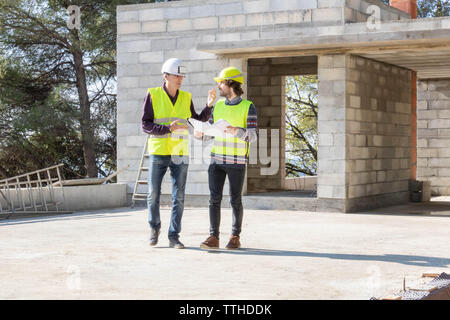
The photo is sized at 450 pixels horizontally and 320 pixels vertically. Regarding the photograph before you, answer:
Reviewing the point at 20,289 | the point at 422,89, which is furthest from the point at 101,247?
the point at 422,89

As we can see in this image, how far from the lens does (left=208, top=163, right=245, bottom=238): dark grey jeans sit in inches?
305

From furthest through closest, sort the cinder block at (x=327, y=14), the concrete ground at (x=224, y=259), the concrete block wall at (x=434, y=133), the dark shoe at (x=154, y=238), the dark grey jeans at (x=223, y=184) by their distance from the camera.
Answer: the concrete block wall at (x=434, y=133) → the cinder block at (x=327, y=14) → the dark shoe at (x=154, y=238) → the dark grey jeans at (x=223, y=184) → the concrete ground at (x=224, y=259)

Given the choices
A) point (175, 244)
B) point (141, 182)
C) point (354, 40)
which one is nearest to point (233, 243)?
point (175, 244)

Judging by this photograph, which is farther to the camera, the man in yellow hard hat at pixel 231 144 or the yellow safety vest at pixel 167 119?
the yellow safety vest at pixel 167 119

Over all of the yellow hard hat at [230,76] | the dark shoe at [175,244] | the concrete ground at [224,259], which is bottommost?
the concrete ground at [224,259]

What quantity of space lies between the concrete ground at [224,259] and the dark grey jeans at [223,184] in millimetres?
339

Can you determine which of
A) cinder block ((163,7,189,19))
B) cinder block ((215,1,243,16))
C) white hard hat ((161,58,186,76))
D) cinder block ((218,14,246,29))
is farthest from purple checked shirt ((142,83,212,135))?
cinder block ((163,7,189,19))

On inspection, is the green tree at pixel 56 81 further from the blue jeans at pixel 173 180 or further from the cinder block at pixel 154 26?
the blue jeans at pixel 173 180

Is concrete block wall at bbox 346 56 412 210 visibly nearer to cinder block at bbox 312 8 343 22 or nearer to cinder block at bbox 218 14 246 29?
cinder block at bbox 312 8 343 22

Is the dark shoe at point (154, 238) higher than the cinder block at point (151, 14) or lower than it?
lower

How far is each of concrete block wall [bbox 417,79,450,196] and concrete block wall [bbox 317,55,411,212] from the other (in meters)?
3.08

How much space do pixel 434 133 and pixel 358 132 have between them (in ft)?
18.0

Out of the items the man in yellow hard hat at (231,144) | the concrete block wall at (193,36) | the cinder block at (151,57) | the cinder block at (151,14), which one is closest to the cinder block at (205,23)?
the concrete block wall at (193,36)

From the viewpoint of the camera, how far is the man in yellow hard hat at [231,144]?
7672 millimetres
